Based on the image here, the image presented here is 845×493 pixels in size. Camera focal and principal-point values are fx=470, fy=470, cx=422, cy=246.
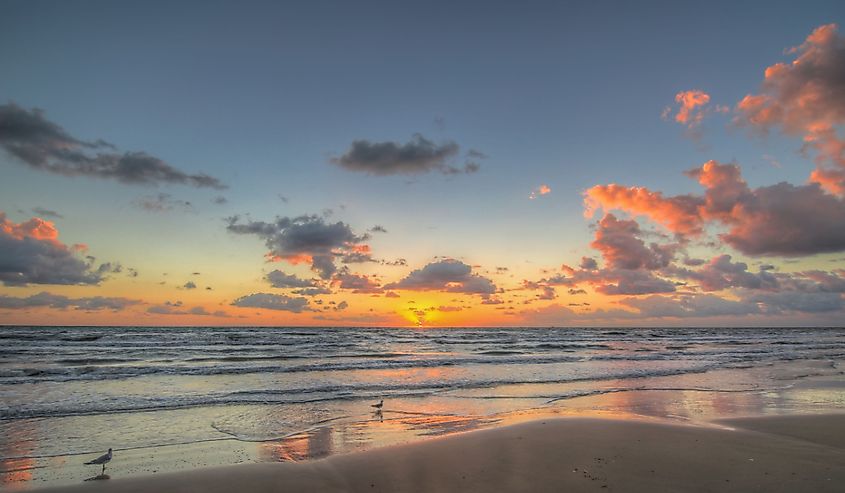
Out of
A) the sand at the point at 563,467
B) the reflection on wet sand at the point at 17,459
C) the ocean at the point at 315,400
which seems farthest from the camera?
the ocean at the point at 315,400

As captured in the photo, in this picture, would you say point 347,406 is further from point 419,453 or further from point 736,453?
point 736,453

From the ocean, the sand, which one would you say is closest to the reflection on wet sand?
the ocean

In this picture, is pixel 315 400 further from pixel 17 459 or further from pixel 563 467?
pixel 563 467

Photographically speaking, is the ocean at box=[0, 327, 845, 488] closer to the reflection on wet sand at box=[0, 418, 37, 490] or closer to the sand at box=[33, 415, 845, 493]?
the reflection on wet sand at box=[0, 418, 37, 490]

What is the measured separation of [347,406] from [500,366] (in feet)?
54.8

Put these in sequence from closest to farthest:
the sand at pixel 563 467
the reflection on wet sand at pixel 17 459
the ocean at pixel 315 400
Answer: the sand at pixel 563 467
the reflection on wet sand at pixel 17 459
the ocean at pixel 315 400

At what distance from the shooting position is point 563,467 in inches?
348

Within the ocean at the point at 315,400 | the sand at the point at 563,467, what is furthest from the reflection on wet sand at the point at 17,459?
the sand at the point at 563,467

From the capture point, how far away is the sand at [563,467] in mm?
7949

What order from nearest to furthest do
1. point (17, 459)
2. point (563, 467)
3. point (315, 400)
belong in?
point (563, 467) → point (17, 459) → point (315, 400)

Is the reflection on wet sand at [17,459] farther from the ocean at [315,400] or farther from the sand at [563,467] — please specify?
the sand at [563,467]

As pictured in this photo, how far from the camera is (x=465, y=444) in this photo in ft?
34.4

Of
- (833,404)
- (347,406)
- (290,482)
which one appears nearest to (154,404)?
(347,406)

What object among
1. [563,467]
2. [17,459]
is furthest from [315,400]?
[563,467]
